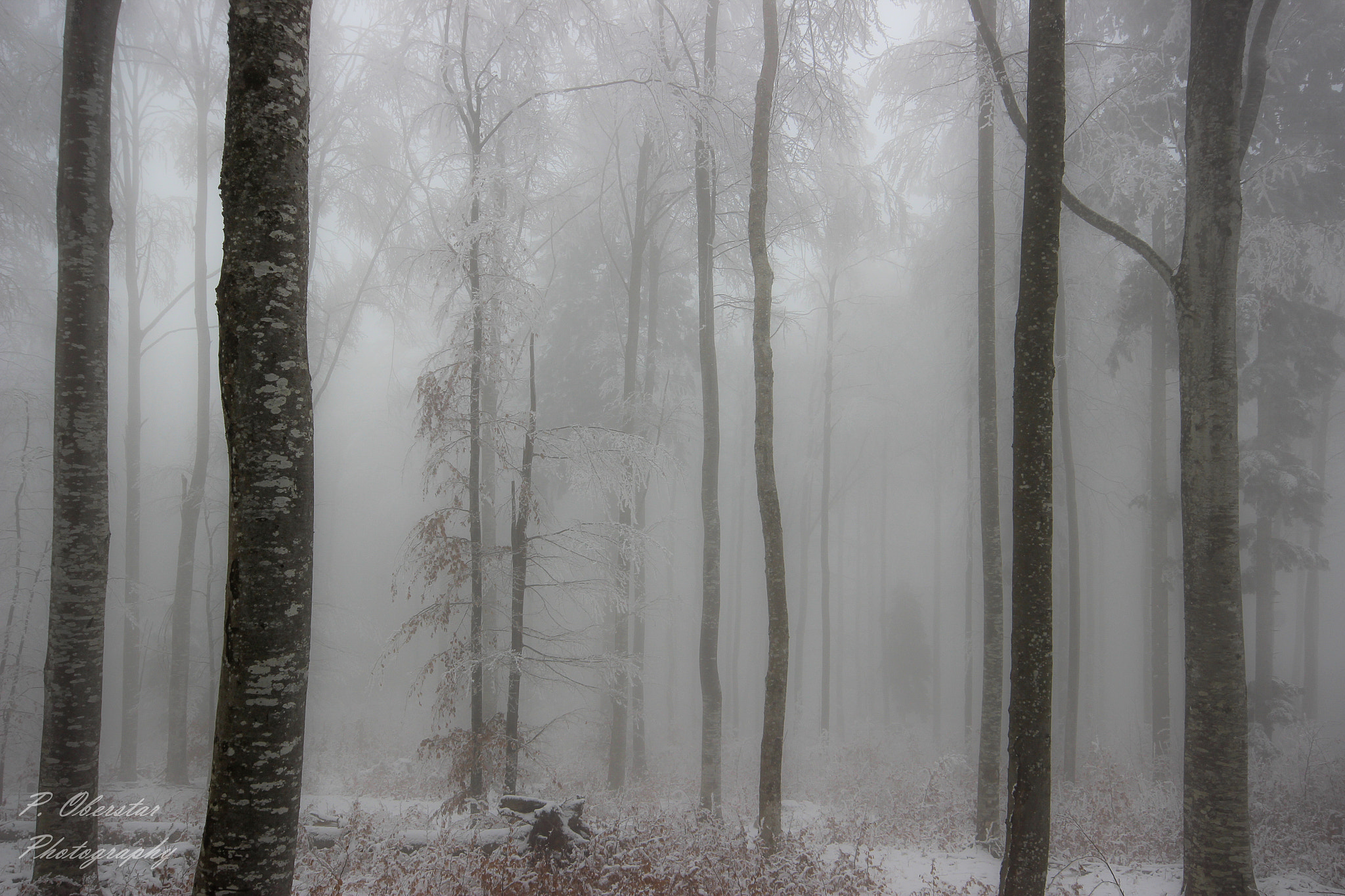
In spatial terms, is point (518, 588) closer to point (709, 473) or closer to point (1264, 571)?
point (709, 473)

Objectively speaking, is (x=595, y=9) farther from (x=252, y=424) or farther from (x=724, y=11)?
(x=252, y=424)

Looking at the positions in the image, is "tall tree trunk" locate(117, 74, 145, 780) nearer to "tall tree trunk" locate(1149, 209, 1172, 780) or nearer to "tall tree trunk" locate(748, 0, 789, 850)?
"tall tree trunk" locate(748, 0, 789, 850)

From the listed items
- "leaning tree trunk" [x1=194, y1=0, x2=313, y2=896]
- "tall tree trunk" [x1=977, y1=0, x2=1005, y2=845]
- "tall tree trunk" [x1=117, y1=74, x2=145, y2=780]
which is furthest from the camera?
"tall tree trunk" [x1=117, y1=74, x2=145, y2=780]

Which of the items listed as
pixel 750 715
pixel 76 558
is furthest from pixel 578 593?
pixel 750 715

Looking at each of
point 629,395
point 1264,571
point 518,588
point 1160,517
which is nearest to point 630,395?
point 629,395

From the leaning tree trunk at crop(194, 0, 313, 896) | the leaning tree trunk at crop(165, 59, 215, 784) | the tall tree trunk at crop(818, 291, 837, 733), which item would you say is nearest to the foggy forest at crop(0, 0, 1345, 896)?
the leaning tree trunk at crop(194, 0, 313, 896)

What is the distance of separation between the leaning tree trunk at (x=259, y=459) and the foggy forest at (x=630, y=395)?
21 mm

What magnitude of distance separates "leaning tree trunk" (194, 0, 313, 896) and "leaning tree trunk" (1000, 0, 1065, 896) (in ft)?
15.3

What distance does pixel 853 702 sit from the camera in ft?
104

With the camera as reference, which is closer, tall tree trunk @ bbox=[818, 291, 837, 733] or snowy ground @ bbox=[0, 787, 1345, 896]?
snowy ground @ bbox=[0, 787, 1345, 896]

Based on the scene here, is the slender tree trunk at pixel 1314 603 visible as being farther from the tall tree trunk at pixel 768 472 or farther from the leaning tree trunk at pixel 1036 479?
the leaning tree trunk at pixel 1036 479

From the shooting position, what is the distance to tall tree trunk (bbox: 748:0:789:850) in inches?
265

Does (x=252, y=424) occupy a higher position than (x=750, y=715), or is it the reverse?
(x=252, y=424)

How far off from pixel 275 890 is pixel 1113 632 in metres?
43.2
